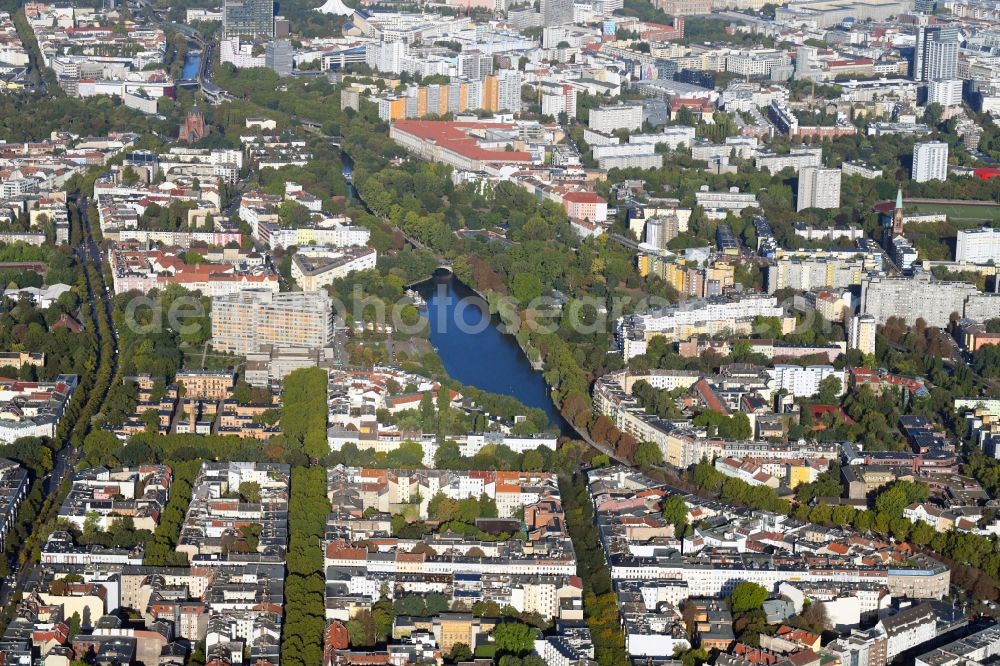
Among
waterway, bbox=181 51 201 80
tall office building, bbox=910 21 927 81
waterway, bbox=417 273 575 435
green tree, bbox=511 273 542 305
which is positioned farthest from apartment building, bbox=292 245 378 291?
tall office building, bbox=910 21 927 81

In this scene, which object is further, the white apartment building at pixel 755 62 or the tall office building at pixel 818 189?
the white apartment building at pixel 755 62

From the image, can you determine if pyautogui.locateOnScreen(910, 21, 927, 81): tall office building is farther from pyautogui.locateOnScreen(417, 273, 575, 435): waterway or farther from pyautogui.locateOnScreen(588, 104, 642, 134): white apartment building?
pyautogui.locateOnScreen(417, 273, 575, 435): waterway

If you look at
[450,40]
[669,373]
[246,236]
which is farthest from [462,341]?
[450,40]

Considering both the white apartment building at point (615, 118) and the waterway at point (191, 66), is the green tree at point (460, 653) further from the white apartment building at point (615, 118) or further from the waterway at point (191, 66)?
the waterway at point (191, 66)

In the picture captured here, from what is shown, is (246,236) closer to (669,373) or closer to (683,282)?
(683,282)

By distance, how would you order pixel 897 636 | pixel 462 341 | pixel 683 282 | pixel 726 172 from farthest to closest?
1. pixel 726 172
2. pixel 683 282
3. pixel 462 341
4. pixel 897 636

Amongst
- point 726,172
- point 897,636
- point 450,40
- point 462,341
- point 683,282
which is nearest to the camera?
point 897,636

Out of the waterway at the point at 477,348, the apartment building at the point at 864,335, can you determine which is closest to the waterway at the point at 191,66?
the waterway at the point at 477,348
